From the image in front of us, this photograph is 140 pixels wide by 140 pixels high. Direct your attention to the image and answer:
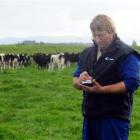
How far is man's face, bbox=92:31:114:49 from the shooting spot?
5572mm

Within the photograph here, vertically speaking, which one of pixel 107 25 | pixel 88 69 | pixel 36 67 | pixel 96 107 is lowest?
pixel 36 67

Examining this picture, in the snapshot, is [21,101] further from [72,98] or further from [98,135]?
[98,135]

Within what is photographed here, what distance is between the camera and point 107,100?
Result: 5.64 meters

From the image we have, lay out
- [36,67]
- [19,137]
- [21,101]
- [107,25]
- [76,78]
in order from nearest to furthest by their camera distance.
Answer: [107,25], [76,78], [19,137], [21,101], [36,67]

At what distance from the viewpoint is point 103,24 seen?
5543mm

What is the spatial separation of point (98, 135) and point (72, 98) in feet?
37.8

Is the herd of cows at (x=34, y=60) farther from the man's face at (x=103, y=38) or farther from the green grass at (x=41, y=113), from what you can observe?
the man's face at (x=103, y=38)

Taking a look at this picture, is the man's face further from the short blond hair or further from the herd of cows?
the herd of cows

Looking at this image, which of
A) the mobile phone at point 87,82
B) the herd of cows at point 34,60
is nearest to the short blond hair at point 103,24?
the mobile phone at point 87,82

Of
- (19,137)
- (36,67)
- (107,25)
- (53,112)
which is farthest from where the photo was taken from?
(36,67)

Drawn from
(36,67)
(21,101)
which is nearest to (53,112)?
(21,101)

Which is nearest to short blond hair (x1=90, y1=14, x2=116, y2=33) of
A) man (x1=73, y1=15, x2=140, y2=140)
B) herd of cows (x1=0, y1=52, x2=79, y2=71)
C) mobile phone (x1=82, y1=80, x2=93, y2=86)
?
man (x1=73, y1=15, x2=140, y2=140)

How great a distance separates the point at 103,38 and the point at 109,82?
0.47 meters

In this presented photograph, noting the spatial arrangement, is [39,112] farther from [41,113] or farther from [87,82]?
[87,82]
